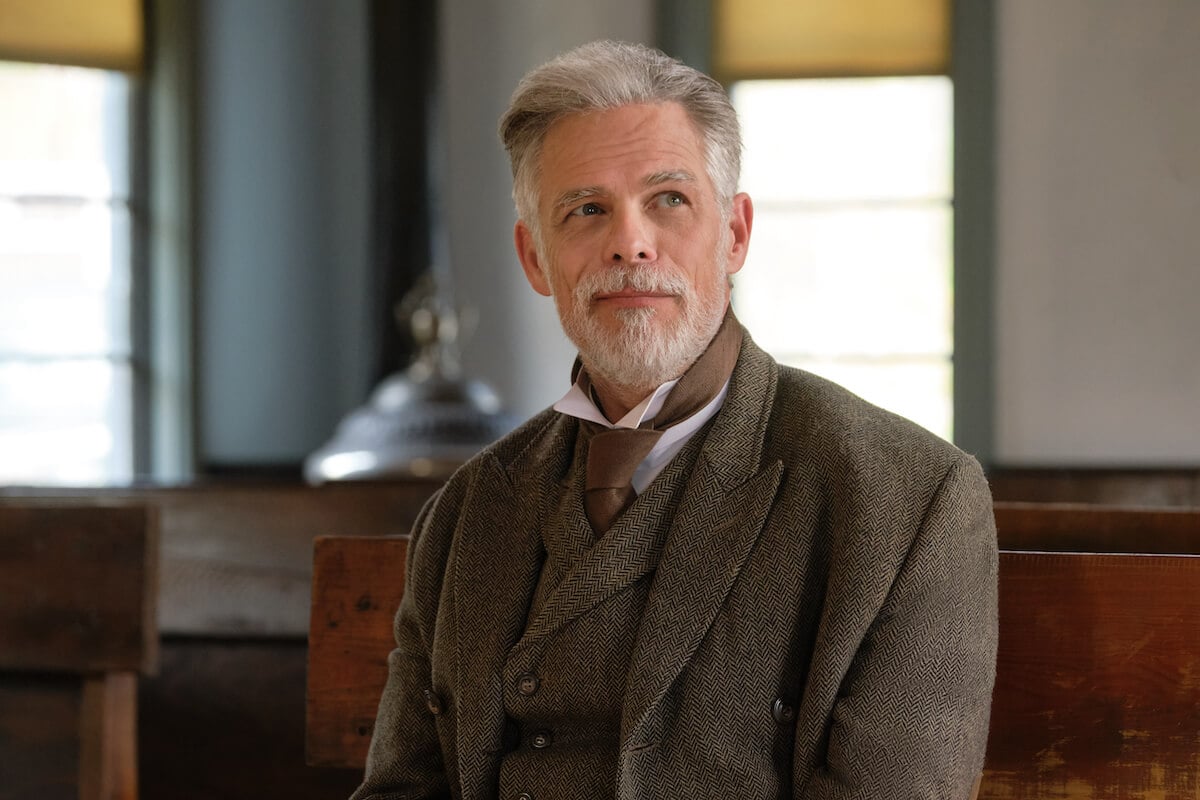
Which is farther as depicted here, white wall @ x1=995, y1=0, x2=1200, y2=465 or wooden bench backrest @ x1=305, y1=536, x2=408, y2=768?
white wall @ x1=995, y1=0, x2=1200, y2=465

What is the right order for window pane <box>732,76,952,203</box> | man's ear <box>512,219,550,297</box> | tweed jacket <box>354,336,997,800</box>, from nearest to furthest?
1. tweed jacket <box>354,336,997,800</box>
2. man's ear <box>512,219,550,297</box>
3. window pane <box>732,76,952,203</box>

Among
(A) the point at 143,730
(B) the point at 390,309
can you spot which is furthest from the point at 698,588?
(B) the point at 390,309

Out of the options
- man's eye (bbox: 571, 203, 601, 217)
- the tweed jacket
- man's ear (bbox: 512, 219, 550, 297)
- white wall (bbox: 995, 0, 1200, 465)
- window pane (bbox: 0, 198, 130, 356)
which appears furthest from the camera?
window pane (bbox: 0, 198, 130, 356)

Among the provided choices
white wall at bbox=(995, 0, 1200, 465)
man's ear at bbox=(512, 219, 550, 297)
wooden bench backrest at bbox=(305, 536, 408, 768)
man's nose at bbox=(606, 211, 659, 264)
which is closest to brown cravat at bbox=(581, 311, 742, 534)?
man's nose at bbox=(606, 211, 659, 264)

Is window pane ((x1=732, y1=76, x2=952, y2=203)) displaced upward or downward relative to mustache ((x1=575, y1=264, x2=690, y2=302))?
upward

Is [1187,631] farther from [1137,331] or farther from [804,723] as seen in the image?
[1137,331]

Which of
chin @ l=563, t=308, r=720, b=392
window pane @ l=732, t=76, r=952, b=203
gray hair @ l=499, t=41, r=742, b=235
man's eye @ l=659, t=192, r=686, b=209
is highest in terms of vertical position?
window pane @ l=732, t=76, r=952, b=203

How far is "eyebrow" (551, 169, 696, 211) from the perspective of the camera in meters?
1.54

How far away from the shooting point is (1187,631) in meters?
1.51

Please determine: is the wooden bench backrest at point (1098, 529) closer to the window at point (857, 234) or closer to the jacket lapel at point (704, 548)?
the jacket lapel at point (704, 548)

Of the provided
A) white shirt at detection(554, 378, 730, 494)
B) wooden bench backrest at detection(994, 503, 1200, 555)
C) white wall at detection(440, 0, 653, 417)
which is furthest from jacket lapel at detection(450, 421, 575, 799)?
white wall at detection(440, 0, 653, 417)

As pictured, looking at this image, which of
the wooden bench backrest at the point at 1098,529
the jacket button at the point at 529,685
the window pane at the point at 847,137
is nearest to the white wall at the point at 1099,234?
the window pane at the point at 847,137

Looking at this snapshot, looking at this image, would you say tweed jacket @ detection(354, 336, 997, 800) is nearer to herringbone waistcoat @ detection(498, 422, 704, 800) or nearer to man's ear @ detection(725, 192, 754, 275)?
herringbone waistcoat @ detection(498, 422, 704, 800)

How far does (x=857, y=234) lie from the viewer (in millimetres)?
5316
